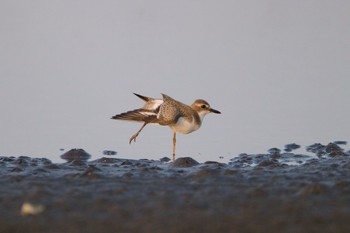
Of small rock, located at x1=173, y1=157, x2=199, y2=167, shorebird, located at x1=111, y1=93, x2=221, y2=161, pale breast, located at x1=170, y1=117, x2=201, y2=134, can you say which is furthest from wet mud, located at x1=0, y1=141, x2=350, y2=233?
pale breast, located at x1=170, y1=117, x2=201, y2=134

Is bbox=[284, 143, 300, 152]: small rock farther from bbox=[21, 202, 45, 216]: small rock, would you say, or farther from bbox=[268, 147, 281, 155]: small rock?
bbox=[21, 202, 45, 216]: small rock

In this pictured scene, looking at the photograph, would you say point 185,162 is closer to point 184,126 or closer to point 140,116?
point 140,116

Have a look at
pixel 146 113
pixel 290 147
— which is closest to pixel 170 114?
pixel 146 113

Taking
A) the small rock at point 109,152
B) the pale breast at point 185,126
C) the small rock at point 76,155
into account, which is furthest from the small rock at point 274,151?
the small rock at point 76,155

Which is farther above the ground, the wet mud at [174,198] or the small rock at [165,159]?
the small rock at [165,159]

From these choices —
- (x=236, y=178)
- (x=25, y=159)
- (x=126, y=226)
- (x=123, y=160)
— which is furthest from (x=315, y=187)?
(x=25, y=159)

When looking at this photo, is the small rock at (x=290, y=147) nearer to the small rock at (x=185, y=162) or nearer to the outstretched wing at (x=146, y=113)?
the small rock at (x=185, y=162)

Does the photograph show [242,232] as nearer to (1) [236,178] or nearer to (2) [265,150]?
(1) [236,178]
